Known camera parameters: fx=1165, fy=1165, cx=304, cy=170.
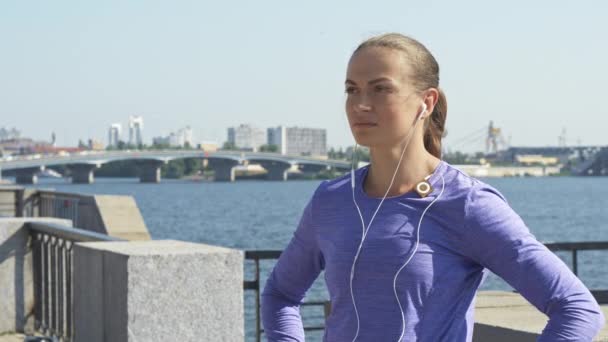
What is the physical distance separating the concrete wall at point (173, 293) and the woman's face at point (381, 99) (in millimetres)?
3086

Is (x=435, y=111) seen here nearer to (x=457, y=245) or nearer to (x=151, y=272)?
(x=457, y=245)

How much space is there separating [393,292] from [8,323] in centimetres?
683

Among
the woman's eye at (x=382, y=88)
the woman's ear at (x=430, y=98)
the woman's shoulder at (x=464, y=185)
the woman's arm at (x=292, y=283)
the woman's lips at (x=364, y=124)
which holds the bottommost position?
the woman's arm at (x=292, y=283)

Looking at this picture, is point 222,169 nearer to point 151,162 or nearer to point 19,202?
point 151,162

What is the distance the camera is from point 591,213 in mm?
73375

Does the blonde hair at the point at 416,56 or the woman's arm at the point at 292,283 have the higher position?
the blonde hair at the point at 416,56

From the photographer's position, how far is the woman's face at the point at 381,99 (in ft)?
6.14

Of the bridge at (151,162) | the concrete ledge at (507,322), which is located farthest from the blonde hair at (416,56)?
the bridge at (151,162)

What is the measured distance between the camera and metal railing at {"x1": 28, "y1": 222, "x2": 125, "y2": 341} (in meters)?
7.25

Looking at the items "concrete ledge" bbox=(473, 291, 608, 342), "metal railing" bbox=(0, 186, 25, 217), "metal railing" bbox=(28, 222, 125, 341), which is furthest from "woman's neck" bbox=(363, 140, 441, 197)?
"metal railing" bbox=(0, 186, 25, 217)

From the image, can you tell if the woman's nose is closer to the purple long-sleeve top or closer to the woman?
the woman

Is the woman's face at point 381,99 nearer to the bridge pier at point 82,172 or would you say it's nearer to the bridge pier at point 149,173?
the bridge pier at point 82,172

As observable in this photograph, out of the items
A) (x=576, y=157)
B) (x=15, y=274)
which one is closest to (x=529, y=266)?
(x=15, y=274)

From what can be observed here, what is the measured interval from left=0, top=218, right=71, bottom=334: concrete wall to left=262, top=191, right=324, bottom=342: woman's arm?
20.7ft
